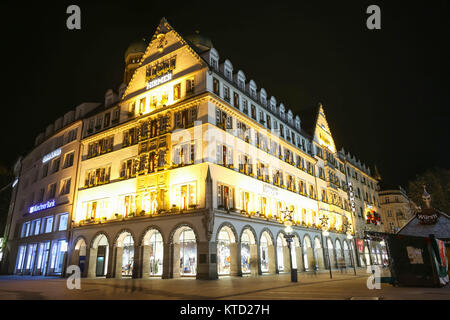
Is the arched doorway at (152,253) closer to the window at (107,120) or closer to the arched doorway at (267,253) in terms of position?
the arched doorway at (267,253)

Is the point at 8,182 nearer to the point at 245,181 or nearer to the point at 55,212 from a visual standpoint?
the point at 55,212

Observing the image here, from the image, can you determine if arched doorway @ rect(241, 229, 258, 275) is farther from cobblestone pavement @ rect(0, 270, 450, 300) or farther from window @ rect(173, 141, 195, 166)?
cobblestone pavement @ rect(0, 270, 450, 300)

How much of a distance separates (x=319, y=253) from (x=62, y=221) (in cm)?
3522

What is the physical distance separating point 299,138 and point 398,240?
105 ft

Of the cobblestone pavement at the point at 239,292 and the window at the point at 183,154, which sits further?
the window at the point at 183,154

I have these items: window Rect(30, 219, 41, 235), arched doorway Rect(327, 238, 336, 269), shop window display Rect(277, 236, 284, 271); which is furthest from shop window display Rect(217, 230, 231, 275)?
window Rect(30, 219, 41, 235)

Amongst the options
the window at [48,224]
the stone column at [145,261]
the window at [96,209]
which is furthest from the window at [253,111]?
the window at [48,224]

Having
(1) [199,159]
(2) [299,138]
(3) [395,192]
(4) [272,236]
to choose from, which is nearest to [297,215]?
(4) [272,236]

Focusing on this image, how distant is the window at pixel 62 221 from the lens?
40906mm

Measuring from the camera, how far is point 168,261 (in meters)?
28.9

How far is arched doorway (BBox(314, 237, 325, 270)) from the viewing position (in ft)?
147

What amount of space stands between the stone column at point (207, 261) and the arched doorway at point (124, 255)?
1027cm

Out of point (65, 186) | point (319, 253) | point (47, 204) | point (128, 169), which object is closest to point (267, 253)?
point (319, 253)

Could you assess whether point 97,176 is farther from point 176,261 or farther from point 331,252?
point 331,252
